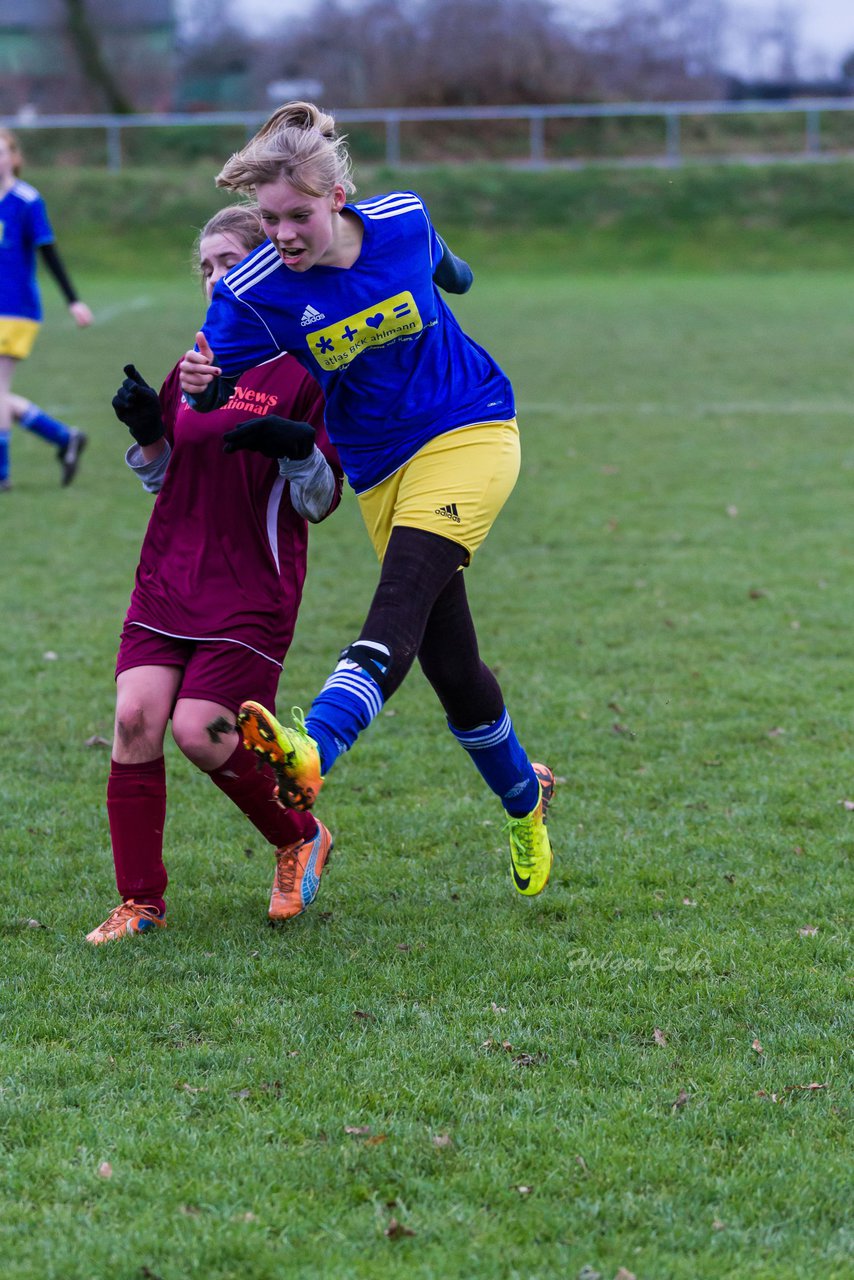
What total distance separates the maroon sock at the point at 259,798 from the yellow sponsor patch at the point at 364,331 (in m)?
1.09

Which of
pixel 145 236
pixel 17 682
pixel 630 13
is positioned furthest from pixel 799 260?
pixel 17 682

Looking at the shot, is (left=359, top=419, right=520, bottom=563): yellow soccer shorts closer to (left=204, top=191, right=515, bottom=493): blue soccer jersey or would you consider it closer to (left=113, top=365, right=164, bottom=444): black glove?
(left=204, top=191, right=515, bottom=493): blue soccer jersey

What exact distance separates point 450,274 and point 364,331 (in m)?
0.50

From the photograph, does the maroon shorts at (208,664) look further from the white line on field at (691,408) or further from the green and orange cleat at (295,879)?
the white line on field at (691,408)

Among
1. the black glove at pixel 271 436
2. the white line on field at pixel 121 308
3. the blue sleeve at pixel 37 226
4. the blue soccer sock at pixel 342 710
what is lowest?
the white line on field at pixel 121 308

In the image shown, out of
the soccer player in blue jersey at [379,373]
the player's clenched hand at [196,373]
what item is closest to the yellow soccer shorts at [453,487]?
the soccer player in blue jersey at [379,373]

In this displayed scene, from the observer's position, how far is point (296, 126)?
12.3 feet

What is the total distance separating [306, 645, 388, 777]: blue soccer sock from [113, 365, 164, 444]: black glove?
36.1 inches

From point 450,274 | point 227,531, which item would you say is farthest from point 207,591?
point 450,274

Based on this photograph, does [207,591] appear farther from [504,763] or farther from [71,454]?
[71,454]

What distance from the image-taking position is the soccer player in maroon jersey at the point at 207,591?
4.07 m

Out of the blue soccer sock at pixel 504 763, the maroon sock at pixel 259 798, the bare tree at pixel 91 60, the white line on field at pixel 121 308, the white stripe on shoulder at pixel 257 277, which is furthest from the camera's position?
the bare tree at pixel 91 60

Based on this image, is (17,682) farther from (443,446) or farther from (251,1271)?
(251,1271)

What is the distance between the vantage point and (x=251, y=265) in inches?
151
